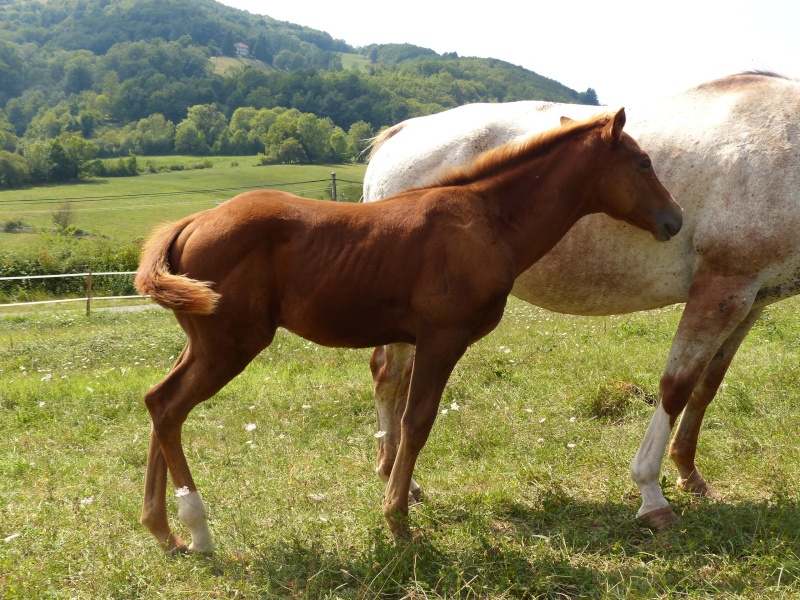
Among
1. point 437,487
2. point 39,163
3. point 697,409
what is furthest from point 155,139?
point 697,409

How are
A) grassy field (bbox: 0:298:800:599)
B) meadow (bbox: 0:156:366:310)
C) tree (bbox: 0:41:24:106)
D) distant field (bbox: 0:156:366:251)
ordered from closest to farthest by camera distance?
grassy field (bbox: 0:298:800:599), meadow (bbox: 0:156:366:310), distant field (bbox: 0:156:366:251), tree (bbox: 0:41:24:106)

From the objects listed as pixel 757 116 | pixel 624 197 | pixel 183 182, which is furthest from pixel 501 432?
pixel 183 182

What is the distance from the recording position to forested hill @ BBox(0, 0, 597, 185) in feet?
287

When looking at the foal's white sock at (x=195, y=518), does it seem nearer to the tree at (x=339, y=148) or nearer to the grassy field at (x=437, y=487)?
the grassy field at (x=437, y=487)

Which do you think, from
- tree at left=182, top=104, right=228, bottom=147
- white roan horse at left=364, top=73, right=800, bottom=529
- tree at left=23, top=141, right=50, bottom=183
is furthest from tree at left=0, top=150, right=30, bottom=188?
white roan horse at left=364, top=73, right=800, bottom=529

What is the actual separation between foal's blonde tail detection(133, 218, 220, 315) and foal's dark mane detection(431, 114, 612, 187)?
1459 mm

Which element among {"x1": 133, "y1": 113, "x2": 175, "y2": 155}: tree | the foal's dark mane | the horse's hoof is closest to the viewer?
the foal's dark mane

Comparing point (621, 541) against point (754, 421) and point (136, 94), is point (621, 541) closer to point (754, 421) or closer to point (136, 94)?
point (754, 421)

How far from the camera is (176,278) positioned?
3.17m

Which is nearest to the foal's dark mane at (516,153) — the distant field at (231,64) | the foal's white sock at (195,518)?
the foal's white sock at (195,518)

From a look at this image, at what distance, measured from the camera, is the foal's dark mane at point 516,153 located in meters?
3.73

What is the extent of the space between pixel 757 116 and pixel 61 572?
4701 millimetres

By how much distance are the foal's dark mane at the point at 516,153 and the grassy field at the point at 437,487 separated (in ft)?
6.37

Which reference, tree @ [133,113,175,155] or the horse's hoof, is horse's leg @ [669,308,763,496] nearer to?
the horse's hoof
